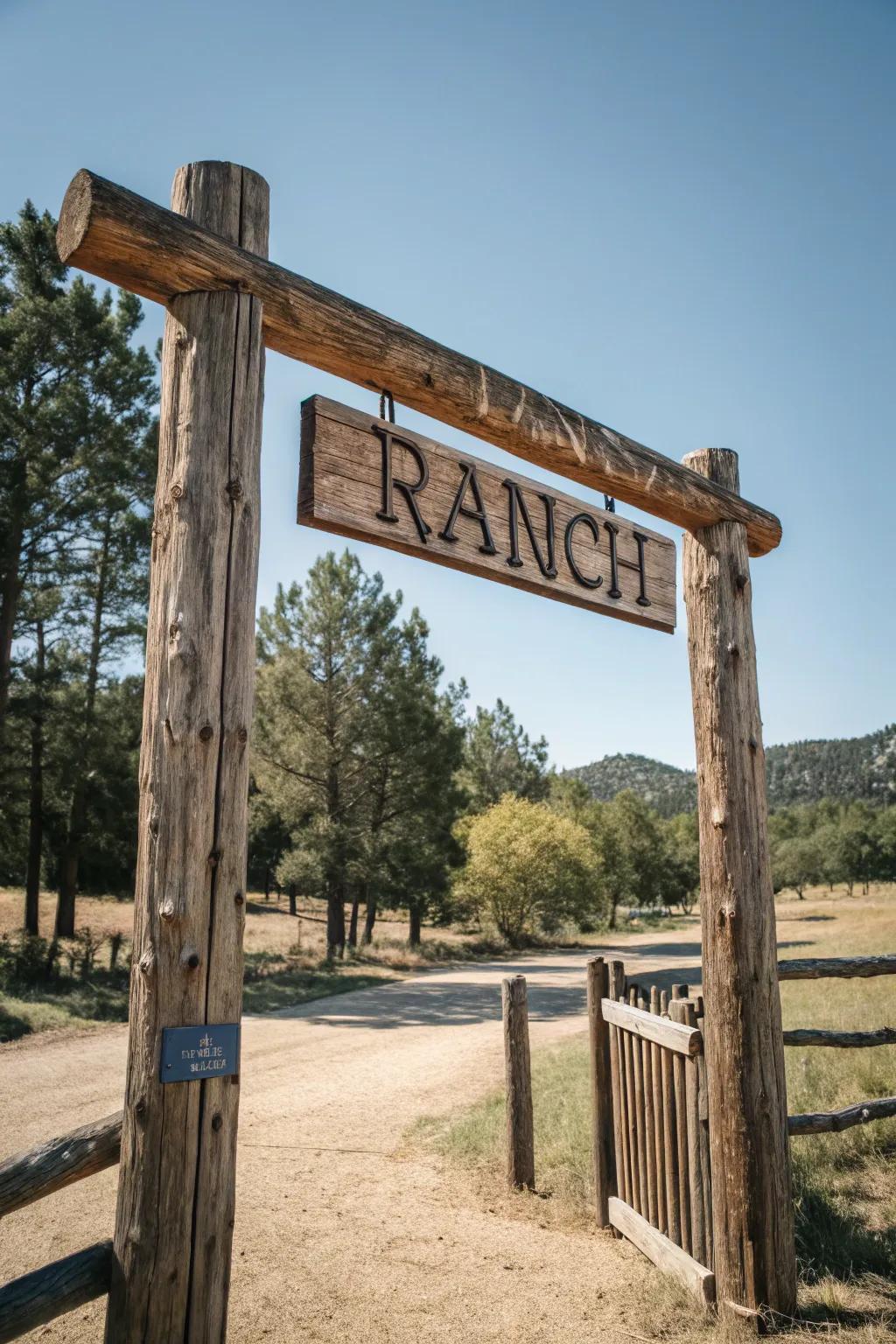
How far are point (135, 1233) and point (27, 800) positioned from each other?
1936 cm

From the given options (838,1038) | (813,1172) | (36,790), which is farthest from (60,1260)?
(36,790)

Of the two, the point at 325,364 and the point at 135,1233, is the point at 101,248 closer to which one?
the point at 325,364

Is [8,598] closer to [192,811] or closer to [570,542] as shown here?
[570,542]

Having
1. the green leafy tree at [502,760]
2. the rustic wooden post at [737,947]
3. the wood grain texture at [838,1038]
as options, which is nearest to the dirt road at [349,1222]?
the rustic wooden post at [737,947]

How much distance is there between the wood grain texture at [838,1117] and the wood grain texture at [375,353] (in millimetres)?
2963

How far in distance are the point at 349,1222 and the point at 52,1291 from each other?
333 cm

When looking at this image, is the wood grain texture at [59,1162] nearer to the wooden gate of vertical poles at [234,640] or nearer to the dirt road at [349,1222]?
the wooden gate of vertical poles at [234,640]

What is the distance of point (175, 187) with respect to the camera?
297 cm

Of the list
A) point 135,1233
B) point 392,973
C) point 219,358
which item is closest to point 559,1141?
point 135,1233

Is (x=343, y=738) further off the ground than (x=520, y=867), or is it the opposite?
(x=343, y=738)

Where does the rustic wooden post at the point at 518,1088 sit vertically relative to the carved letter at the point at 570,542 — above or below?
below

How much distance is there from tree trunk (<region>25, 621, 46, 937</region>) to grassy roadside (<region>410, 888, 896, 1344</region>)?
12.9 metres

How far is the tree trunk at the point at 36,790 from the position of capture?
18.1m

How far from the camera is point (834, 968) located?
497 centimetres
